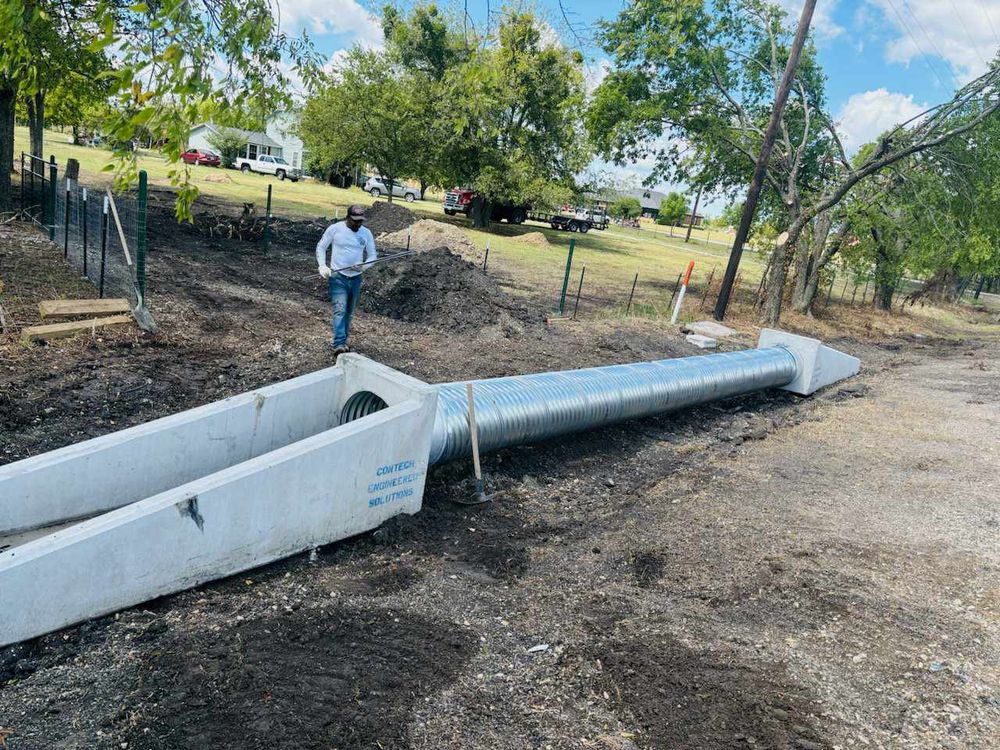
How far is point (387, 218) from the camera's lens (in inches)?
1053

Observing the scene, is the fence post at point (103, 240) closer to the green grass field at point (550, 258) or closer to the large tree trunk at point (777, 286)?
the green grass field at point (550, 258)

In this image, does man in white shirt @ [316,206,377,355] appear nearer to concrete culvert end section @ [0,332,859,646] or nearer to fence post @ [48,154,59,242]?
concrete culvert end section @ [0,332,859,646]

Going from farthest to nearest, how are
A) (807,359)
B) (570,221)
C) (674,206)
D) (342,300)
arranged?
(674,206) < (570,221) < (807,359) < (342,300)

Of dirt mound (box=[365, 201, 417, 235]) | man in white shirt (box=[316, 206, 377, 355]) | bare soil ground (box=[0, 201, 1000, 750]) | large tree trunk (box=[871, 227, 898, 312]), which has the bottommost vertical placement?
bare soil ground (box=[0, 201, 1000, 750])

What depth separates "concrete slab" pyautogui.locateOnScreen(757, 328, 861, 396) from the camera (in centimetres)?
1139

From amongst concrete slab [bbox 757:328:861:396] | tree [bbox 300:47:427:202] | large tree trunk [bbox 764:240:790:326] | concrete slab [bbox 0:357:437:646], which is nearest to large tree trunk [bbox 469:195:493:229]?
tree [bbox 300:47:427:202]

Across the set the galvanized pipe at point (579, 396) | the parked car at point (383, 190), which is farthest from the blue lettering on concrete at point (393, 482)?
the parked car at point (383, 190)

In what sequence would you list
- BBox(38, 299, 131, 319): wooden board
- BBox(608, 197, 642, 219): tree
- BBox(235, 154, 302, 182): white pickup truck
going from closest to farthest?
BBox(38, 299, 131, 319): wooden board, BBox(608, 197, 642, 219): tree, BBox(235, 154, 302, 182): white pickup truck

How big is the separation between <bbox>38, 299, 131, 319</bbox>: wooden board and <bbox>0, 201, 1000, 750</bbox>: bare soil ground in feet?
1.12

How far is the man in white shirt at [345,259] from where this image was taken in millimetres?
8711

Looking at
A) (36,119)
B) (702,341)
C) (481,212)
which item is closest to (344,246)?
(702,341)

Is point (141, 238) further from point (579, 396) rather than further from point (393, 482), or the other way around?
point (579, 396)

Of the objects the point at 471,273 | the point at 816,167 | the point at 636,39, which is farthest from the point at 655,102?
the point at 471,273

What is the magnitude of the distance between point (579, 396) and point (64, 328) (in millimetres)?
5868
